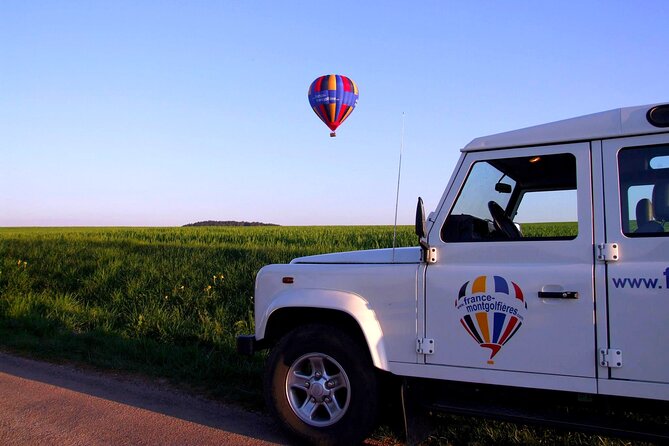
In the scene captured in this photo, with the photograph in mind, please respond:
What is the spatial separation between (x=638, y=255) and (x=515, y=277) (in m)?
0.73

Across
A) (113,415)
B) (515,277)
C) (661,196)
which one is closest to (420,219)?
(515,277)

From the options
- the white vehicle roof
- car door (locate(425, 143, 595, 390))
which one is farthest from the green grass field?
the white vehicle roof

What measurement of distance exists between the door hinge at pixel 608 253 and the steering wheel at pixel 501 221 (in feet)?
2.42

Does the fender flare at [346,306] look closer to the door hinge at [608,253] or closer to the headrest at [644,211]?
the door hinge at [608,253]

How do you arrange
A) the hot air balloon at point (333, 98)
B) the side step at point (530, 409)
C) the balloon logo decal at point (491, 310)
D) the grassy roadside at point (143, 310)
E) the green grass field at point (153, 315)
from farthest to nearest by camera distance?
the hot air balloon at point (333, 98) → the grassy roadside at point (143, 310) → the green grass field at point (153, 315) → the balloon logo decal at point (491, 310) → the side step at point (530, 409)

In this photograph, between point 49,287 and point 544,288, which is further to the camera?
point 49,287

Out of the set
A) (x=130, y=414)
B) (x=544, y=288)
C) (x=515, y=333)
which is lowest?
(x=130, y=414)

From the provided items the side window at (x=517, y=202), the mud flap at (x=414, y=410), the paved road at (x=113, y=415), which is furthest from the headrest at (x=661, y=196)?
the paved road at (x=113, y=415)

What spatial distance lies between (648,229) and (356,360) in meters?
2.09

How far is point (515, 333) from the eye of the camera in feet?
13.5

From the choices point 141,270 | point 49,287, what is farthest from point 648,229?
point 49,287

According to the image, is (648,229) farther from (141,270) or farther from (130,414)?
(141,270)

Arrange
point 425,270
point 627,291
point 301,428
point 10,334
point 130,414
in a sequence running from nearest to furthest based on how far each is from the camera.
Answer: point 627,291
point 425,270
point 301,428
point 130,414
point 10,334

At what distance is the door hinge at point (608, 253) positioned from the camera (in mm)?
3912
